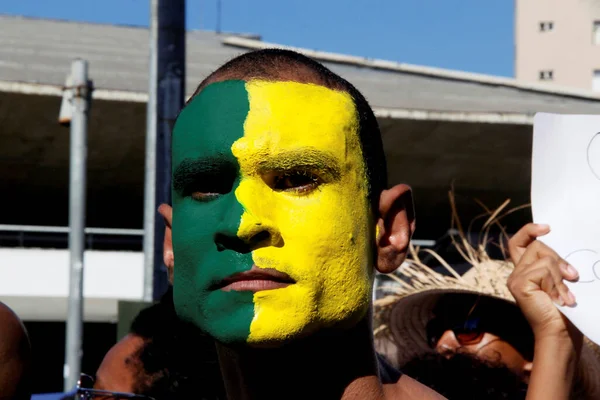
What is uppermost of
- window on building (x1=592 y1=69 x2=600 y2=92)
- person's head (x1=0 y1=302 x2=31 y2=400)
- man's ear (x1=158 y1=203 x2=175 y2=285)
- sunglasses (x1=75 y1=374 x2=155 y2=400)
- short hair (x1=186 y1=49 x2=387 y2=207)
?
window on building (x1=592 y1=69 x2=600 y2=92)

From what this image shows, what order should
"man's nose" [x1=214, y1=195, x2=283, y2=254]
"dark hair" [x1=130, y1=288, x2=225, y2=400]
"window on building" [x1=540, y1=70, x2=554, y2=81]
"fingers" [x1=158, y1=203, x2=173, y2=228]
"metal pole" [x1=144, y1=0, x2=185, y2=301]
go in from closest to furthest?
"man's nose" [x1=214, y1=195, x2=283, y2=254] < "fingers" [x1=158, y1=203, x2=173, y2=228] < "dark hair" [x1=130, y1=288, x2=225, y2=400] < "metal pole" [x1=144, y1=0, x2=185, y2=301] < "window on building" [x1=540, y1=70, x2=554, y2=81]

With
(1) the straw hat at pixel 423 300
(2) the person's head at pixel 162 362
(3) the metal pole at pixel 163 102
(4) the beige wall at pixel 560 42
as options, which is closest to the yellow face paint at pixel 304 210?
(2) the person's head at pixel 162 362

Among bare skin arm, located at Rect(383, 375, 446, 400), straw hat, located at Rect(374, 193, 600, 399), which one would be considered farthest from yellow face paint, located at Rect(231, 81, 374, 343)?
straw hat, located at Rect(374, 193, 600, 399)

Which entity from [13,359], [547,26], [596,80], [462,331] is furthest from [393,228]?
[547,26]

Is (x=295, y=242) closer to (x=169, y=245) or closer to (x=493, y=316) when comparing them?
(x=169, y=245)

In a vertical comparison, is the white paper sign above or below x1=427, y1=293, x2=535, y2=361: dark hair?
above

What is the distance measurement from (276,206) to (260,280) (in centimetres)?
14

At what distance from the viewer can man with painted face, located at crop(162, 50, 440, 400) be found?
205 cm

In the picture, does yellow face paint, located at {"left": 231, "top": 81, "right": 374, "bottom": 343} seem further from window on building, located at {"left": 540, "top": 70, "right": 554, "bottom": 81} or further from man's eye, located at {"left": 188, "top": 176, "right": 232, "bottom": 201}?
window on building, located at {"left": 540, "top": 70, "right": 554, "bottom": 81}

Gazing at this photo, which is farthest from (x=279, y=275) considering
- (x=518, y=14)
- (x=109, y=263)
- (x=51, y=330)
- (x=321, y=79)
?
(x=518, y=14)

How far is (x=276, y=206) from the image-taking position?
6.84 feet

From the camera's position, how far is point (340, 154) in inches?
85.1

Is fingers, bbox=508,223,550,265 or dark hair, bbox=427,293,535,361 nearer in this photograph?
fingers, bbox=508,223,550,265

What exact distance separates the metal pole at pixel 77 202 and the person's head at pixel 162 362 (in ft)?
15.4
